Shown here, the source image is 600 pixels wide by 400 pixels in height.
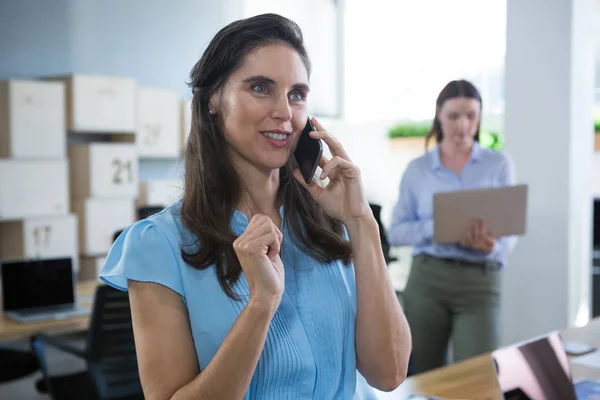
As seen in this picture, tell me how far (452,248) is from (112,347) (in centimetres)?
141

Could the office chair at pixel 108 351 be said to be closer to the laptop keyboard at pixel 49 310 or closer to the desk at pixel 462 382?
the laptop keyboard at pixel 49 310

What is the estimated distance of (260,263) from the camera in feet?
3.69

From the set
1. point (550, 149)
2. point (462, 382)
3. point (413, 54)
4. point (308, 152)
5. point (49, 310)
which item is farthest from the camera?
point (413, 54)

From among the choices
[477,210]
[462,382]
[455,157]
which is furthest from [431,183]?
[462,382]

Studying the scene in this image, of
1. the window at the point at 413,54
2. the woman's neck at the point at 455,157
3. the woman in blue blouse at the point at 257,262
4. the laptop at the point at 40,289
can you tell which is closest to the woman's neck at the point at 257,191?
the woman in blue blouse at the point at 257,262

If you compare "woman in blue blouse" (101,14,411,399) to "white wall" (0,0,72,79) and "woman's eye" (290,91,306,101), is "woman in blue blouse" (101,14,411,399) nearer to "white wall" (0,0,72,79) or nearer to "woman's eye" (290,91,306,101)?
"woman's eye" (290,91,306,101)

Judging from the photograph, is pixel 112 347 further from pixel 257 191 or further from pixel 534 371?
pixel 534 371

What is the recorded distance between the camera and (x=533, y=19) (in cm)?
369

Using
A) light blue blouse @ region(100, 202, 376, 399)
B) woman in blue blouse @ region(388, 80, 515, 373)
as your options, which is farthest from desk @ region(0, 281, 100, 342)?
light blue blouse @ region(100, 202, 376, 399)

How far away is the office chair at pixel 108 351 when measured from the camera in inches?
107

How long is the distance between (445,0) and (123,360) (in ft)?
13.7

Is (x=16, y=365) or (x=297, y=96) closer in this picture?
(x=297, y=96)

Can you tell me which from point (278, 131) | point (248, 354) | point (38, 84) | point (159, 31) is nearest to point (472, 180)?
point (278, 131)

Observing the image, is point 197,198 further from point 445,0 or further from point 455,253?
point 445,0
